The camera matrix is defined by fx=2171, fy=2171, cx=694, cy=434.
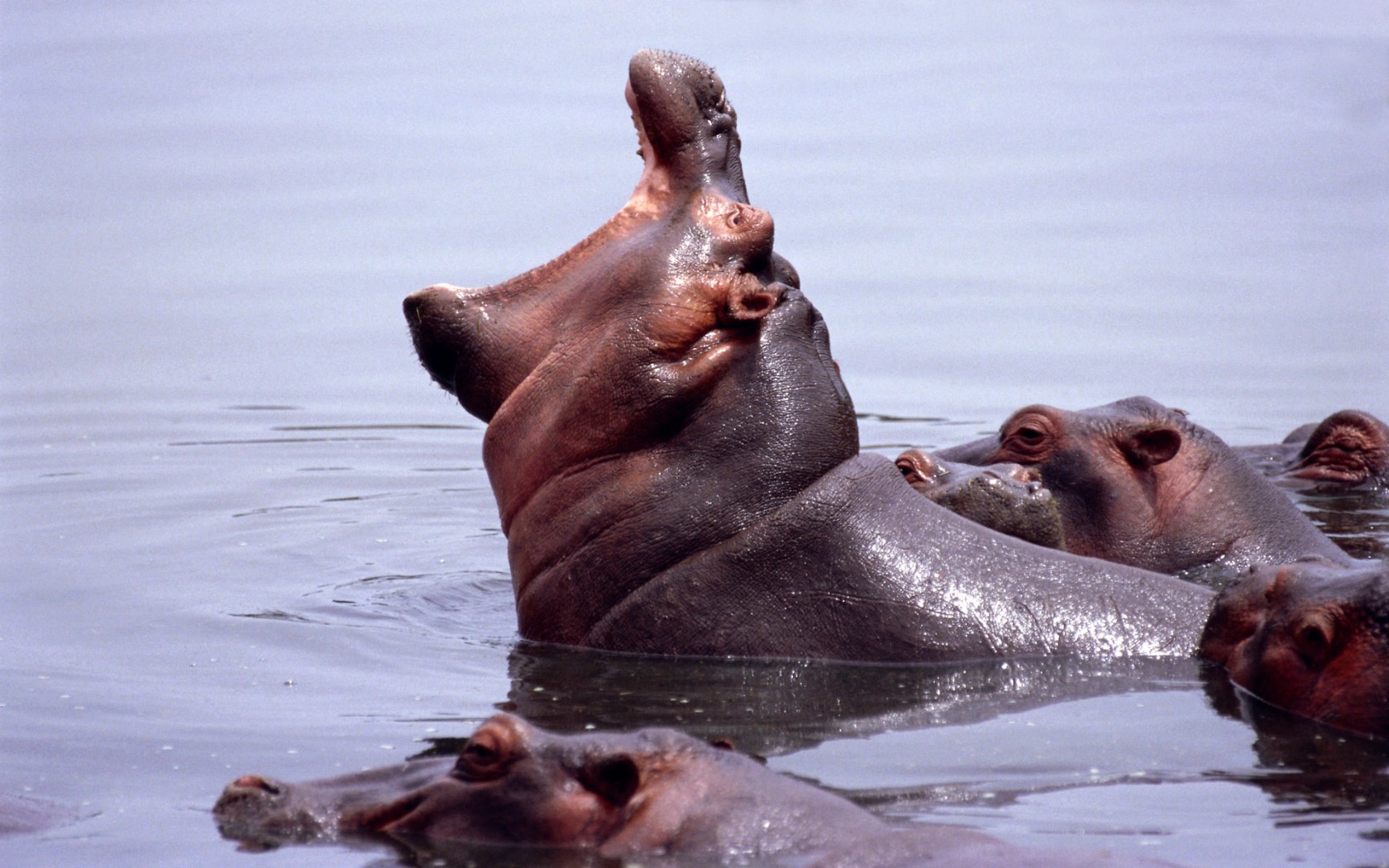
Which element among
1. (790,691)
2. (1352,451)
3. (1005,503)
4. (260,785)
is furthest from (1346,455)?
(260,785)

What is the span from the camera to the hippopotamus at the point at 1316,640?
641cm

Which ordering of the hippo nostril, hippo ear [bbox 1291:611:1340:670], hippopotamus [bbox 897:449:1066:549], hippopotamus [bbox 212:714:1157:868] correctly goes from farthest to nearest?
hippopotamus [bbox 897:449:1066:549] < hippo ear [bbox 1291:611:1340:670] < the hippo nostril < hippopotamus [bbox 212:714:1157:868]

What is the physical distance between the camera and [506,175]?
27.9 metres

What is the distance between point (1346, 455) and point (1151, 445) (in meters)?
3.31

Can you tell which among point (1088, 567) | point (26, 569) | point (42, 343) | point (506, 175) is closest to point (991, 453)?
point (1088, 567)

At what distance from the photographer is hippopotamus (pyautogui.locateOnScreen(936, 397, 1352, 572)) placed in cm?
914

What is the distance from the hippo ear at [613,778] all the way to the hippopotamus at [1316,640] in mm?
2507

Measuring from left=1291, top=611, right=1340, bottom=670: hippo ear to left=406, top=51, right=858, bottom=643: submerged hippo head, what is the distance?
1689 millimetres

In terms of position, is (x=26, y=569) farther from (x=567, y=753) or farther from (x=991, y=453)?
(x=567, y=753)

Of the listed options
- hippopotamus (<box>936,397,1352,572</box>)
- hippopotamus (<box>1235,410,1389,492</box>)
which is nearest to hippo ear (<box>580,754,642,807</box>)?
hippopotamus (<box>936,397,1352,572</box>)

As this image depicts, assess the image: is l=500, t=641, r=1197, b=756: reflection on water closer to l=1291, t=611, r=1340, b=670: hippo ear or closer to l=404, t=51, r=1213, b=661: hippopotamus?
l=404, t=51, r=1213, b=661: hippopotamus

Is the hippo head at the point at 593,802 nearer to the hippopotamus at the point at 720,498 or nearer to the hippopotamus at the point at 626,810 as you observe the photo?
the hippopotamus at the point at 626,810

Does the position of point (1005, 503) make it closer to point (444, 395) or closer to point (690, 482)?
point (690, 482)

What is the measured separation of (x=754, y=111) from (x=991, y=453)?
22398 mm
